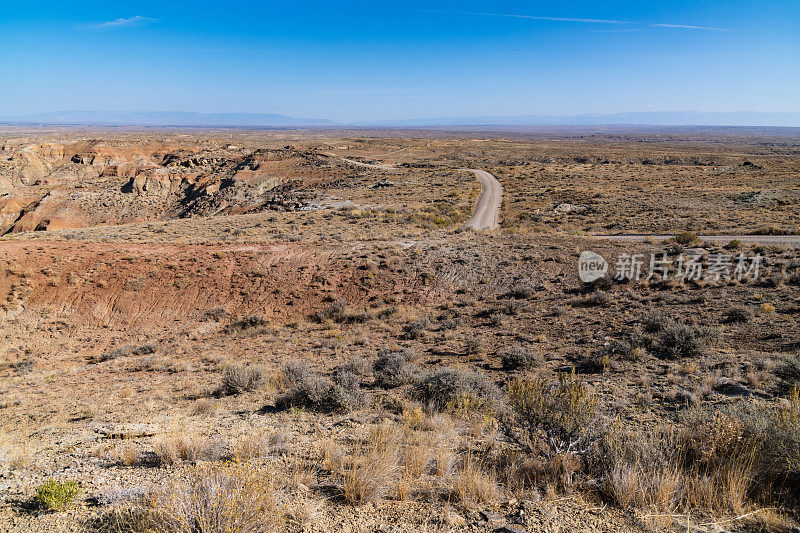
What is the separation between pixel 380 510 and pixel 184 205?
55.3 meters

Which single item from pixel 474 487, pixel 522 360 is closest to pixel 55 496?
pixel 474 487

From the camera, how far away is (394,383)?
27.2 ft

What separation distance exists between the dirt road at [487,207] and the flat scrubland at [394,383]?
5.85 meters

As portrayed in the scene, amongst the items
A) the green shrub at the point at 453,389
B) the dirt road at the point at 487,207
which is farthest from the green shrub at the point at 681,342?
the dirt road at the point at 487,207

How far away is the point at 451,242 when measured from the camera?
74.5 ft

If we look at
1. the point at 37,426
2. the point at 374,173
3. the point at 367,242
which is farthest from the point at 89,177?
the point at 37,426

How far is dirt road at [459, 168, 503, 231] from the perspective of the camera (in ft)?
105

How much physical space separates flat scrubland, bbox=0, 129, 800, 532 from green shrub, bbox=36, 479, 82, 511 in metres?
0.03

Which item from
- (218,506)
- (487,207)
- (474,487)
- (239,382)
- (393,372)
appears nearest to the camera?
(218,506)

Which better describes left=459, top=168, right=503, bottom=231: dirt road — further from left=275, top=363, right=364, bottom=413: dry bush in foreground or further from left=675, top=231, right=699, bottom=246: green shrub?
left=275, top=363, right=364, bottom=413: dry bush in foreground

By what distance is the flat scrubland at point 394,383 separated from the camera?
3.66 meters

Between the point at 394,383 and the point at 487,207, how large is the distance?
111ft

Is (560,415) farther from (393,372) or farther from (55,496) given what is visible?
(55,496)

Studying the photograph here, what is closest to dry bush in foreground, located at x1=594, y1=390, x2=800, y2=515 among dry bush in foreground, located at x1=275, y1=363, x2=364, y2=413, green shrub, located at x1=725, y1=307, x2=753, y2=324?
dry bush in foreground, located at x1=275, y1=363, x2=364, y2=413
